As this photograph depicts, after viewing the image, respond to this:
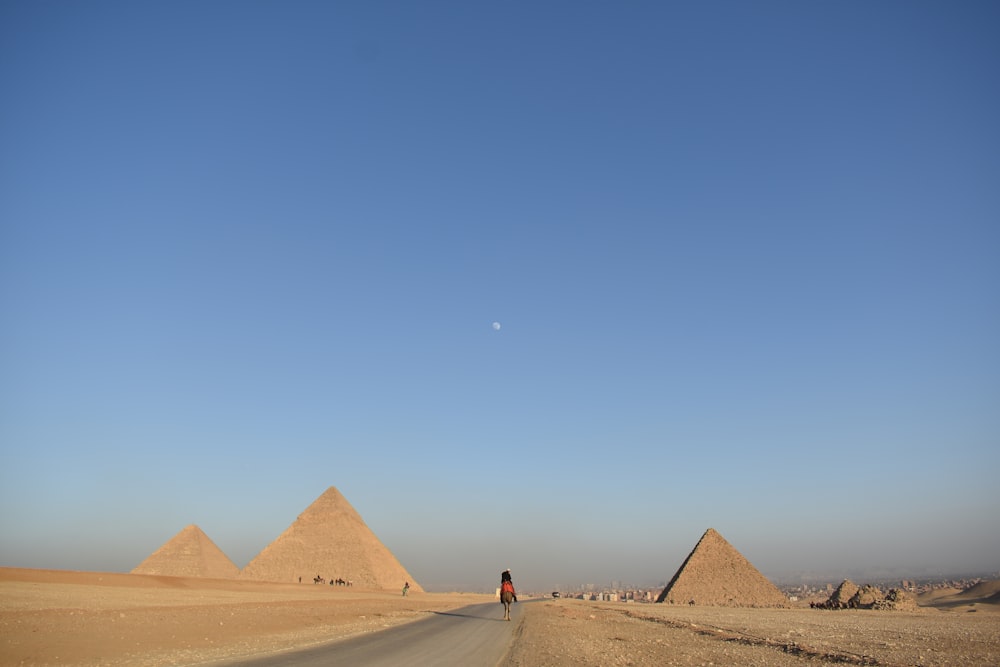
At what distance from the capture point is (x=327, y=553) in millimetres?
88312

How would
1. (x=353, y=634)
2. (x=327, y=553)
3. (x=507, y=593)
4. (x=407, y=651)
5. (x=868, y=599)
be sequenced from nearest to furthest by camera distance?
(x=407, y=651)
(x=353, y=634)
(x=507, y=593)
(x=868, y=599)
(x=327, y=553)

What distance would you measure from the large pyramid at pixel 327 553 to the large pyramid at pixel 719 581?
4347 centimetres

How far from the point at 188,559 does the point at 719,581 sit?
255 feet

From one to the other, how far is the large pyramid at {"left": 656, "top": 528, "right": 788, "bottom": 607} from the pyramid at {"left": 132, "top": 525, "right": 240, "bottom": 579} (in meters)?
68.1

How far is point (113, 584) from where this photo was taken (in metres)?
47.5

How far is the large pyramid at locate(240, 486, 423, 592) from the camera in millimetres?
86213

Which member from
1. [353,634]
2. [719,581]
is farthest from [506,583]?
[719,581]

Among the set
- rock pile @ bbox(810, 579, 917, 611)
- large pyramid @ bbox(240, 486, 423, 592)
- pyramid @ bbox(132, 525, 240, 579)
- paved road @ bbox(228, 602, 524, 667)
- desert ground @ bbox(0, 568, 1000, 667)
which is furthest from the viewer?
pyramid @ bbox(132, 525, 240, 579)

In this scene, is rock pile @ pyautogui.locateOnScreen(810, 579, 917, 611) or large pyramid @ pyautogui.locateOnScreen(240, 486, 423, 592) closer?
rock pile @ pyautogui.locateOnScreen(810, 579, 917, 611)

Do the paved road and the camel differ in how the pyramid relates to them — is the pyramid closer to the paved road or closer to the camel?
the camel

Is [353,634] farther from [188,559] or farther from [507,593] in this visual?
[188,559]

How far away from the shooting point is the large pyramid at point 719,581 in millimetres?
63625

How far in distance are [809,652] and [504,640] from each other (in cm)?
745

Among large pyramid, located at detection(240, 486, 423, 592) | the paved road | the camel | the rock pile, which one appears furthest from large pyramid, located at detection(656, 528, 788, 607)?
the paved road
